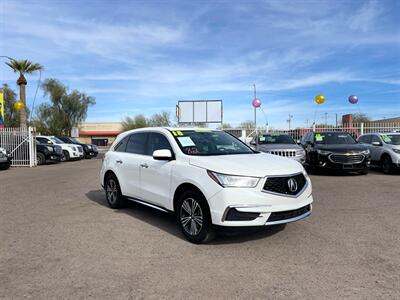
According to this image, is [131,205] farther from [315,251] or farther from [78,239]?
[315,251]

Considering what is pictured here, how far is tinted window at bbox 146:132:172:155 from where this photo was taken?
6352mm

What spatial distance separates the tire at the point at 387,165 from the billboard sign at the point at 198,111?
2217 cm

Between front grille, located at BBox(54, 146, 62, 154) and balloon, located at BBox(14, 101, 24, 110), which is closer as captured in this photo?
front grille, located at BBox(54, 146, 62, 154)

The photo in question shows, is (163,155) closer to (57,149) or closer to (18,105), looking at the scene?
(57,149)

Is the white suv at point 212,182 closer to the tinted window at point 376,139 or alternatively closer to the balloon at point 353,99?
the tinted window at point 376,139

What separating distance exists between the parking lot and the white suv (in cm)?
44

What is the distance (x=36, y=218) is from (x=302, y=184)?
16.5 feet

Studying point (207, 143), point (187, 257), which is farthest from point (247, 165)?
point (187, 257)

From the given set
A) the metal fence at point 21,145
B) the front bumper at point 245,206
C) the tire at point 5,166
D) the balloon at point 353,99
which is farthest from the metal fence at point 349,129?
the front bumper at point 245,206

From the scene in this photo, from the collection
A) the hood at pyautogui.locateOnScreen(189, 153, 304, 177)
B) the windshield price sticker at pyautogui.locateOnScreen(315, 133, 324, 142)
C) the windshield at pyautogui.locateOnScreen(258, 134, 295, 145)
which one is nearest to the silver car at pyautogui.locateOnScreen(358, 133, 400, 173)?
the windshield price sticker at pyautogui.locateOnScreen(315, 133, 324, 142)

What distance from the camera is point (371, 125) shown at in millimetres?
27125

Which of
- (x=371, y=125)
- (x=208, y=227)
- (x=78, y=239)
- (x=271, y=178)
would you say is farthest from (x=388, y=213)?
(x=371, y=125)

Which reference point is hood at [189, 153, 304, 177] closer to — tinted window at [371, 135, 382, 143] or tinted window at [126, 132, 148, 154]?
tinted window at [126, 132, 148, 154]

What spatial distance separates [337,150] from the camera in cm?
1266
